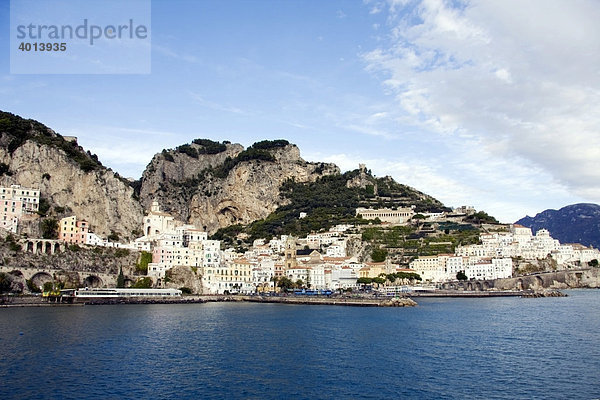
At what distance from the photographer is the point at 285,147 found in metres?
139

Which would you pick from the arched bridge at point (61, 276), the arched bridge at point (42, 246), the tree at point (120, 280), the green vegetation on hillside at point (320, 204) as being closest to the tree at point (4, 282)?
the arched bridge at point (61, 276)

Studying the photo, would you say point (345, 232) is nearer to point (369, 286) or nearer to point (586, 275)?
point (369, 286)

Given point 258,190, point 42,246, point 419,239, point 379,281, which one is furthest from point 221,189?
point 42,246

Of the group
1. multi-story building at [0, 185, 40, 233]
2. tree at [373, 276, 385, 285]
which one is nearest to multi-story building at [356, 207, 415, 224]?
tree at [373, 276, 385, 285]

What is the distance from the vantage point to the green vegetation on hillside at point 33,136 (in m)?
75.1

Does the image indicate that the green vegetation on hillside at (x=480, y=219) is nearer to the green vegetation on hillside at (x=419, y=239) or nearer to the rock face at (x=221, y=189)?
the green vegetation on hillside at (x=419, y=239)

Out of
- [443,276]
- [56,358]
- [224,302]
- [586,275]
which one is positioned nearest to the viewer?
[56,358]

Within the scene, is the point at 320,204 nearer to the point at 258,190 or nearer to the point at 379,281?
the point at 258,190

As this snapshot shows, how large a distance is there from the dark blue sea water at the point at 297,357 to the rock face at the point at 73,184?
32.5 m

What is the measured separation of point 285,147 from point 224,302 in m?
76.8

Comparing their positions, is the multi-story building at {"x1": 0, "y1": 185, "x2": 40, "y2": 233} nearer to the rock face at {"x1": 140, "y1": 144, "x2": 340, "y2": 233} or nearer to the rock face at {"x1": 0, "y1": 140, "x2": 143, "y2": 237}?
the rock face at {"x1": 0, "y1": 140, "x2": 143, "y2": 237}

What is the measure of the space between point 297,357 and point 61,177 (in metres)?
59.6

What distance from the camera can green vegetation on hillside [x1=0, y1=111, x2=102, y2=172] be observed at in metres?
75.1

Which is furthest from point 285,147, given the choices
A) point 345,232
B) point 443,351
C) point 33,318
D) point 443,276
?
point 443,351
